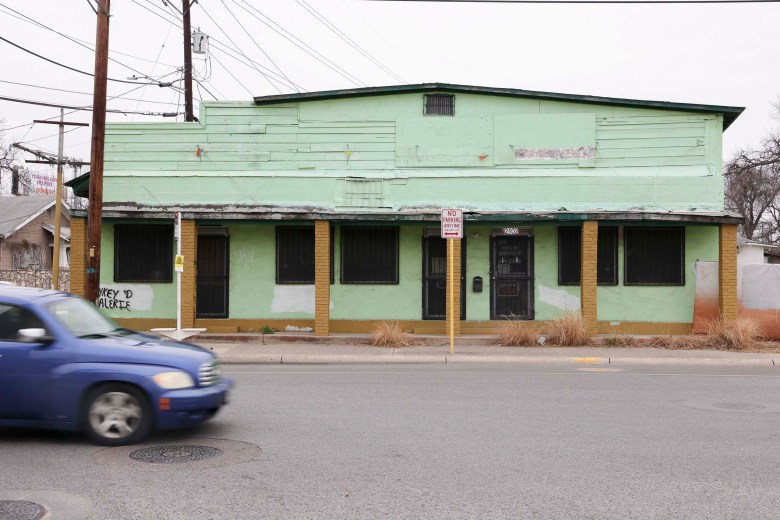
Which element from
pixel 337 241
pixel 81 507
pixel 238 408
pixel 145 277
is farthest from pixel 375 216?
pixel 81 507

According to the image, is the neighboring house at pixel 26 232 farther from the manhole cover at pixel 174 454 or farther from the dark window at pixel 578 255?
the manhole cover at pixel 174 454

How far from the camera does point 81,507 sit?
535cm

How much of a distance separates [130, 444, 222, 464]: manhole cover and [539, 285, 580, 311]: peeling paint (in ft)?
42.2

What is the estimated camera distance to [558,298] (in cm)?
1858

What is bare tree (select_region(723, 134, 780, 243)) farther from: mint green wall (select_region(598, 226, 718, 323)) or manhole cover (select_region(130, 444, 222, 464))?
manhole cover (select_region(130, 444, 222, 464))

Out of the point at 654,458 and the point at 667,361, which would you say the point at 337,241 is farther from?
the point at 654,458

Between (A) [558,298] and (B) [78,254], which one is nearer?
(B) [78,254]

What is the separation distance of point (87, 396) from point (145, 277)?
12.3 meters

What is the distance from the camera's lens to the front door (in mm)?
18547

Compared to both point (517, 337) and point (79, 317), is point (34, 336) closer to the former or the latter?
point (79, 317)

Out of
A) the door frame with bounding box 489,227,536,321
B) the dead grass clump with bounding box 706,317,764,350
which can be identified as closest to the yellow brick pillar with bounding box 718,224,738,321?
the dead grass clump with bounding box 706,317,764,350

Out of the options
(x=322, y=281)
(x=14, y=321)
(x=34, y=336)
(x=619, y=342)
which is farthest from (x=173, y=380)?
(x=619, y=342)

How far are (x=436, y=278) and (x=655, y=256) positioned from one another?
554cm

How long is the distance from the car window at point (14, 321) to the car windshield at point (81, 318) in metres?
0.18
